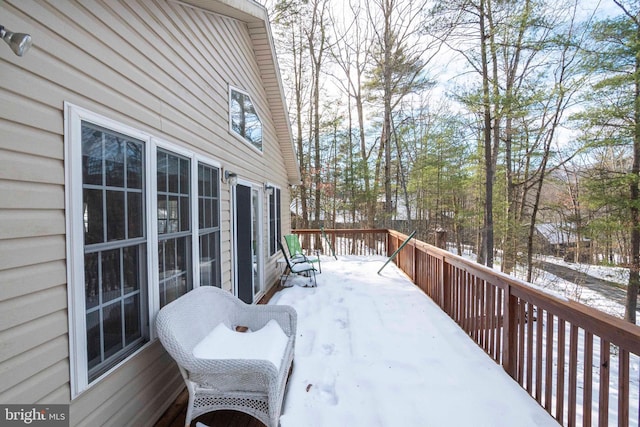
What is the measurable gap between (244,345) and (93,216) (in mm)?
1351

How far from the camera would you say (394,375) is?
2570mm

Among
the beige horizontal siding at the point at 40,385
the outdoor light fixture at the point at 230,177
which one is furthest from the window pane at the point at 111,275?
the outdoor light fixture at the point at 230,177

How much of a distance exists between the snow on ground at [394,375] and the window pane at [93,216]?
1712 mm

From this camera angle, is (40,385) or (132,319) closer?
(40,385)

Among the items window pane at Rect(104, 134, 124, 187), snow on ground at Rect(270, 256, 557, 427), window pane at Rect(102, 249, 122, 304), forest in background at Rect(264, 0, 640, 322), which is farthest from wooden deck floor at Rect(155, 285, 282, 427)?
forest in background at Rect(264, 0, 640, 322)

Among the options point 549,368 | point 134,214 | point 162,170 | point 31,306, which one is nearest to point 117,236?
point 134,214

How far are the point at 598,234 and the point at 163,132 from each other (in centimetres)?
1011

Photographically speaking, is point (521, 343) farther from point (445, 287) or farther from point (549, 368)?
point (445, 287)

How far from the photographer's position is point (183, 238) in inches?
101

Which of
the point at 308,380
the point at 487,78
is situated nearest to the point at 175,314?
the point at 308,380

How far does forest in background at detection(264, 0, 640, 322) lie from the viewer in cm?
692

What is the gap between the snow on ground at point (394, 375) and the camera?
2078 mm

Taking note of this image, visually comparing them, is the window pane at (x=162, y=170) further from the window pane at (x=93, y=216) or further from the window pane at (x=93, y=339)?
the window pane at (x=93, y=339)

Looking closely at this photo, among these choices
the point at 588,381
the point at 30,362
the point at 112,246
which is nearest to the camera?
the point at 30,362
